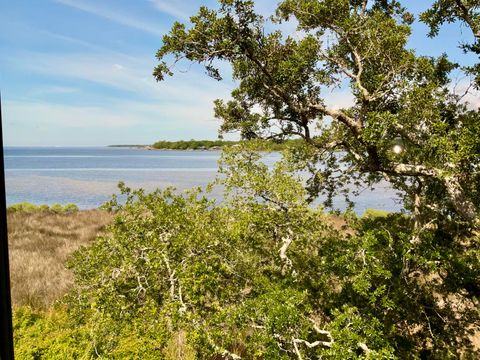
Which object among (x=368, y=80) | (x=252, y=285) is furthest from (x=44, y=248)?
(x=368, y=80)

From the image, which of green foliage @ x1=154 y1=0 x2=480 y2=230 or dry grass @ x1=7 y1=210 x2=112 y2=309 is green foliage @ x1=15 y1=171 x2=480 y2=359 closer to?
green foliage @ x1=154 y1=0 x2=480 y2=230

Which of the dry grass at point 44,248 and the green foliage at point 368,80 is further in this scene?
the dry grass at point 44,248

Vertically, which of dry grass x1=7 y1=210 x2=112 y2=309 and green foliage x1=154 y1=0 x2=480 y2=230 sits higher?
green foliage x1=154 y1=0 x2=480 y2=230

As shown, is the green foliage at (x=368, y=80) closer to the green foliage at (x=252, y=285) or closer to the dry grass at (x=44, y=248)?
the green foliage at (x=252, y=285)

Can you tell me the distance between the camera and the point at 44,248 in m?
20.3

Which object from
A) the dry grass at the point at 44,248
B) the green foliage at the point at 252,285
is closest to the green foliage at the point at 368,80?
the green foliage at the point at 252,285

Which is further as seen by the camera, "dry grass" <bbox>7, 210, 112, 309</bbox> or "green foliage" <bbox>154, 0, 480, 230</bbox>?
"dry grass" <bbox>7, 210, 112, 309</bbox>

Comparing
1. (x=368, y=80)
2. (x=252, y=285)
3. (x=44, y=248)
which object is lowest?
(x=44, y=248)

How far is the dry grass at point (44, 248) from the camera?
13.7 m

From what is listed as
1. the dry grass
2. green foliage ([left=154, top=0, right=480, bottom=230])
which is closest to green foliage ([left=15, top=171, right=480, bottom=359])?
green foliage ([left=154, top=0, right=480, bottom=230])

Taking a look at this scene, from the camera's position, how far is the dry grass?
13.7 m

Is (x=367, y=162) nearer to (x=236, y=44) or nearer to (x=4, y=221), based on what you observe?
(x=236, y=44)

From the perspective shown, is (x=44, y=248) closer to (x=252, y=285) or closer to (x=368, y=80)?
(x=252, y=285)

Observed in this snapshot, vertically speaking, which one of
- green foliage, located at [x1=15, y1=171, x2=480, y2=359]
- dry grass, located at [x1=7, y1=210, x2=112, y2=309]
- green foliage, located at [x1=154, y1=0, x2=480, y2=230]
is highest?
green foliage, located at [x1=154, y1=0, x2=480, y2=230]
